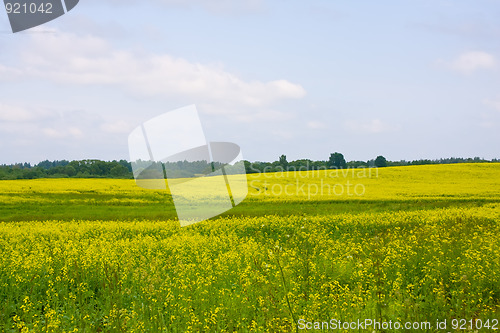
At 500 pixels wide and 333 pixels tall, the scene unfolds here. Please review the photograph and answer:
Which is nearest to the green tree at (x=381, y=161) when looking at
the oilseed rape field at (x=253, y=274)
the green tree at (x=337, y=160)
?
the green tree at (x=337, y=160)

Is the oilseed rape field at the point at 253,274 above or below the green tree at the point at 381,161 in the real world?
below

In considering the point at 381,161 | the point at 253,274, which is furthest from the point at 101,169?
the point at 253,274

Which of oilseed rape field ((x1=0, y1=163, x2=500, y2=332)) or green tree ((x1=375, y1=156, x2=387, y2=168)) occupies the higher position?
green tree ((x1=375, y1=156, x2=387, y2=168))

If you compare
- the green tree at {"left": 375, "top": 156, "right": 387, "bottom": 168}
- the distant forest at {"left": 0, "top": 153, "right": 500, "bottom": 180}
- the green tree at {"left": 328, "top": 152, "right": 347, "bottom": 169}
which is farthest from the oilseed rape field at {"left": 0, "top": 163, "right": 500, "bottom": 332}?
the green tree at {"left": 375, "top": 156, "right": 387, "bottom": 168}

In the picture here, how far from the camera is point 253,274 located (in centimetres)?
727

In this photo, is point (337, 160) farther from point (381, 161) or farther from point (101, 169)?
point (101, 169)

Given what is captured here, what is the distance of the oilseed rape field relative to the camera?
538cm

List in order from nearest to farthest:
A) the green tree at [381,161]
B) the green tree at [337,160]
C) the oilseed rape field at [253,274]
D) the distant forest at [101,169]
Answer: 1. the oilseed rape field at [253,274]
2. the distant forest at [101,169]
3. the green tree at [337,160]
4. the green tree at [381,161]

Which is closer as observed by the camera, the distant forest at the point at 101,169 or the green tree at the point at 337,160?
the distant forest at the point at 101,169

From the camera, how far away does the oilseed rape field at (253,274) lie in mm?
5383

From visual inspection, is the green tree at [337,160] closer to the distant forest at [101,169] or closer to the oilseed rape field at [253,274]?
the distant forest at [101,169]

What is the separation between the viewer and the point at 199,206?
2792 centimetres

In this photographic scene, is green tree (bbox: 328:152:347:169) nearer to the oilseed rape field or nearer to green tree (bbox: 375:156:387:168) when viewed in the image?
green tree (bbox: 375:156:387:168)

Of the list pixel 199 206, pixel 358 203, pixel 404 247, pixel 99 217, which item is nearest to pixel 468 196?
pixel 358 203
